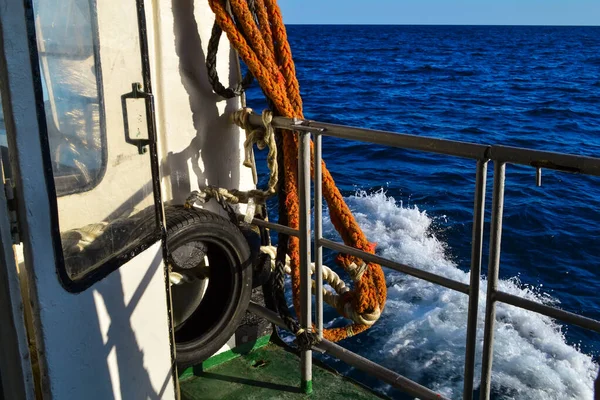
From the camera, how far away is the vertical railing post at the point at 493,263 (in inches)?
76.1

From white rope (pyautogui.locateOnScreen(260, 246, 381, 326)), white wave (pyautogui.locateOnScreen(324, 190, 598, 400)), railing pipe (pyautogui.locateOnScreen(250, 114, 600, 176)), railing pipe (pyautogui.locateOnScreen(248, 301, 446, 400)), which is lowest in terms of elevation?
white wave (pyautogui.locateOnScreen(324, 190, 598, 400))

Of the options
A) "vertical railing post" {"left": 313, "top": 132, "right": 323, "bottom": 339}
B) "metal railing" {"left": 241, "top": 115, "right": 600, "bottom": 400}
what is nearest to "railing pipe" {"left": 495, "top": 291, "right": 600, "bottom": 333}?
"metal railing" {"left": 241, "top": 115, "right": 600, "bottom": 400}

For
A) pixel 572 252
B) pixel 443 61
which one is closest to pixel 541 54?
pixel 443 61

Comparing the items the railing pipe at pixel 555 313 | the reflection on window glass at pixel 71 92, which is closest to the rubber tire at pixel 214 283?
the reflection on window glass at pixel 71 92

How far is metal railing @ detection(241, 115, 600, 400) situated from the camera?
1.83 m

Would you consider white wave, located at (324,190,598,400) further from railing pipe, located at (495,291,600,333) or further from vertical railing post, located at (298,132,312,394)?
railing pipe, located at (495,291,600,333)

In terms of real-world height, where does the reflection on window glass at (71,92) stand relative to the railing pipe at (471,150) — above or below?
above

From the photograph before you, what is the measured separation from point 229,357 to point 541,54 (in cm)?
5095

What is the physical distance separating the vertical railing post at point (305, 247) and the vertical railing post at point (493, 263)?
872 millimetres

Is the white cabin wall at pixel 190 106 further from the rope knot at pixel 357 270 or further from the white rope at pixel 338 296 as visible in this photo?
the rope knot at pixel 357 270

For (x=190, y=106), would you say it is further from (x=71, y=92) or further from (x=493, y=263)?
(x=493, y=263)

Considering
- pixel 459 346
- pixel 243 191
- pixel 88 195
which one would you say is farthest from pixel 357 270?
pixel 459 346

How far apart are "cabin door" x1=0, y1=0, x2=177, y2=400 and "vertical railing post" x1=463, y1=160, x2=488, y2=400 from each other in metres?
0.99

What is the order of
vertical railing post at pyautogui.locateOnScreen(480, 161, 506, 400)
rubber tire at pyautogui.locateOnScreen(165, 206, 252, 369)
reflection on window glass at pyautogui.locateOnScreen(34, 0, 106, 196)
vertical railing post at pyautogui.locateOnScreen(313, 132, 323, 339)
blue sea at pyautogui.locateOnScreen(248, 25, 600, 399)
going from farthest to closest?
A: blue sea at pyautogui.locateOnScreen(248, 25, 600, 399) → rubber tire at pyautogui.locateOnScreen(165, 206, 252, 369) → vertical railing post at pyautogui.locateOnScreen(313, 132, 323, 339) → vertical railing post at pyautogui.locateOnScreen(480, 161, 506, 400) → reflection on window glass at pyautogui.locateOnScreen(34, 0, 106, 196)
